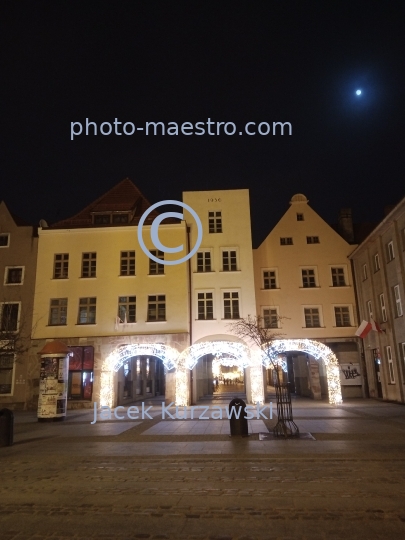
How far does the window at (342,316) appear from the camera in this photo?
3078cm

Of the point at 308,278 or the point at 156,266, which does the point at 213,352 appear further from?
the point at 308,278

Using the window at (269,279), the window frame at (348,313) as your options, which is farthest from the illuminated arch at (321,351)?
the window at (269,279)

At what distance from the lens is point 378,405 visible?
24.0m

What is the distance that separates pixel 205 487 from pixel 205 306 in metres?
20.8

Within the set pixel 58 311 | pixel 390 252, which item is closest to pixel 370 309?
pixel 390 252

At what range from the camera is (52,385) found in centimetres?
2003

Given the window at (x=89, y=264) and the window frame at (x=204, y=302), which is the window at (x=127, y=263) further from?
the window frame at (x=204, y=302)

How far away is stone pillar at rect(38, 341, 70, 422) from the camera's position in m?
19.8

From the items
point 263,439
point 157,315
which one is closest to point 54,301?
point 157,315

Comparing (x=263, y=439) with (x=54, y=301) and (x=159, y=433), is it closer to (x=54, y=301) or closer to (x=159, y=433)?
(x=159, y=433)

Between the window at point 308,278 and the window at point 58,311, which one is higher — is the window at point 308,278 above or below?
above

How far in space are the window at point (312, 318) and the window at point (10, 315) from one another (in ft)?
64.2

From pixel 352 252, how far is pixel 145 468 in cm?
2503

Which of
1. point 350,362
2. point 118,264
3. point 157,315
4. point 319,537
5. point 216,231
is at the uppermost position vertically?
point 216,231
